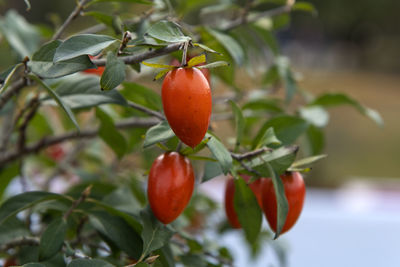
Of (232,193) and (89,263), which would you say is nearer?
(89,263)

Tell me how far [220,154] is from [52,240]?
0.15m

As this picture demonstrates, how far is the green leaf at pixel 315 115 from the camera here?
0.55m

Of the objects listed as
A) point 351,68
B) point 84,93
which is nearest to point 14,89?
point 84,93

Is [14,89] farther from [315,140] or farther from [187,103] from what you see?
[315,140]

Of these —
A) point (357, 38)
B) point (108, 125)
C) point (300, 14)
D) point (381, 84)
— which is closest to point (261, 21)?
point (108, 125)

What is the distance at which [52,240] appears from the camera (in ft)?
1.27

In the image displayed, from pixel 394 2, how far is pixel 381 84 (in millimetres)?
1619

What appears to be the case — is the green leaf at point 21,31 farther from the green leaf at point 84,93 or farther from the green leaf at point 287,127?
the green leaf at point 287,127

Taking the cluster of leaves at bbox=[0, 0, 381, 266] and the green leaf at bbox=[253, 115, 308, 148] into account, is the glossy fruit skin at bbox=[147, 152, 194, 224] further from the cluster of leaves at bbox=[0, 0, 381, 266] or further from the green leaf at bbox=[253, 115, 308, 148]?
the green leaf at bbox=[253, 115, 308, 148]

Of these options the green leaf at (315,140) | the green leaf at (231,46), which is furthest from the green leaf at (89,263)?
the green leaf at (315,140)

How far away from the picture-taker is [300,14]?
850cm

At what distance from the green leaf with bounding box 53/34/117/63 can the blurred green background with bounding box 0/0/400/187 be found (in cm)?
411

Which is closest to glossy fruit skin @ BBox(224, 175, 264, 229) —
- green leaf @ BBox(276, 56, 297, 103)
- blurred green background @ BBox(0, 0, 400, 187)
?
green leaf @ BBox(276, 56, 297, 103)

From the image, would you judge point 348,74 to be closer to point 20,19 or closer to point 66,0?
point 66,0
